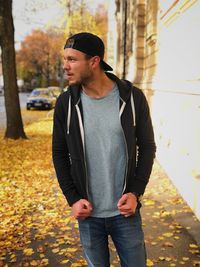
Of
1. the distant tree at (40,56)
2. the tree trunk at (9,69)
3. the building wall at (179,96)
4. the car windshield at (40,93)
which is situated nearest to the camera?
the building wall at (179,96)

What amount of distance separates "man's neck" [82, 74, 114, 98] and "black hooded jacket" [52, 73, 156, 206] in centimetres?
6

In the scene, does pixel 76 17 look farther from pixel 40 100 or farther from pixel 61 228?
pixel 61 228

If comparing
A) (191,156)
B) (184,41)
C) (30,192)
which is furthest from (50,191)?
(184,41)

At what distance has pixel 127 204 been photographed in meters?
2.33

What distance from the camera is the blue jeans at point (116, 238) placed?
242 cm

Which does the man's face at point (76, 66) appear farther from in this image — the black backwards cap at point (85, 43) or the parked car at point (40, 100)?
the parked car at point (40, 100)

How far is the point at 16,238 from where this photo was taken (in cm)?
488

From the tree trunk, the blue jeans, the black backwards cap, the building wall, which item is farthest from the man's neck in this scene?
the tree trunk

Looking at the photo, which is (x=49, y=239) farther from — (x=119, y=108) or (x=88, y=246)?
(x=119, y=108)

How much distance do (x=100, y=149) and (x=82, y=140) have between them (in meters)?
0.12

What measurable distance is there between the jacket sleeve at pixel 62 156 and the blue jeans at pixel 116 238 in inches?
8.2

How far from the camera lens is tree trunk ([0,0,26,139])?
1229 cm

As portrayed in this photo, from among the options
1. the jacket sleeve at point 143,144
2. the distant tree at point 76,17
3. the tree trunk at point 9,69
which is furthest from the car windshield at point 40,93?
the jacket sleeve at point 143,144

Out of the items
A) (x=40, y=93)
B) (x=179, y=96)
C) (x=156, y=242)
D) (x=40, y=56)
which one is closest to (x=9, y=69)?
(x=179, y=96)
